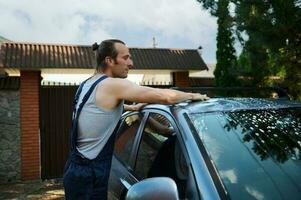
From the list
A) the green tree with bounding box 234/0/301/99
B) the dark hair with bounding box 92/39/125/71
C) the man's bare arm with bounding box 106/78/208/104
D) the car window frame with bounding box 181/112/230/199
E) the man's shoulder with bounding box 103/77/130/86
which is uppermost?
the green tree with bounding box 234/0/301/99

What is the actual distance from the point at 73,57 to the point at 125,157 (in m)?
6.28

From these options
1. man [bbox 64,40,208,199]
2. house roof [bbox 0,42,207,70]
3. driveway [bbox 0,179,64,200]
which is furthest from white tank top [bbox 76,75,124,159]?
driveway [bbox 0,179,64,200]

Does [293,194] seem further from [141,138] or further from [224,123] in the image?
[141,138]

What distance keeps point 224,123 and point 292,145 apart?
427 millimetres

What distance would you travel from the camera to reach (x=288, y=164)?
95.2 inches

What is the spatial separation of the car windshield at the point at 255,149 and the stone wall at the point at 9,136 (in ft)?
24.6

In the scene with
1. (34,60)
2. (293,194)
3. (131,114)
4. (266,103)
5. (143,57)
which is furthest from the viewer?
(143,57)

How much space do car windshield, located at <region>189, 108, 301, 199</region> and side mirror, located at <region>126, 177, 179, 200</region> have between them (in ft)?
1.01

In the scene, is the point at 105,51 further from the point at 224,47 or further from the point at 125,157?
the point at 224,47

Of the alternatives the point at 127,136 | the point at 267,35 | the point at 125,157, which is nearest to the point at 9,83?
the point at 267,35

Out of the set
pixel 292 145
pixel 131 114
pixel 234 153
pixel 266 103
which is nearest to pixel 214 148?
pixel 234 153

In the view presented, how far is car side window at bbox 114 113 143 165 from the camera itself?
366cm

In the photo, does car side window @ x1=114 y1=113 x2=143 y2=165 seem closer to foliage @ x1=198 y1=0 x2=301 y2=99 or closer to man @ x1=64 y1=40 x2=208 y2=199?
man @ x1=64 y1=40 x2=208 y2=199

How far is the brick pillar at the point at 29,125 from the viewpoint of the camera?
941 centimetres
